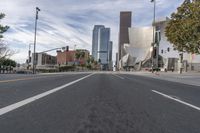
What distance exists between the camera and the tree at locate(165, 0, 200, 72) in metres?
41.6

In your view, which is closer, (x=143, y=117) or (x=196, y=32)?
(x=143, y=117)

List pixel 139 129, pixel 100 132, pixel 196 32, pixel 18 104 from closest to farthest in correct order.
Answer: pixel 100 132, pixel 139 129, pixel 18 104, pixel 196 32

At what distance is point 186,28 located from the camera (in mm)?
43062

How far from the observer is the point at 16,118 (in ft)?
22.9

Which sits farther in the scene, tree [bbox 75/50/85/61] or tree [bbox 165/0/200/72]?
tree [bbox 75/50/85/61]

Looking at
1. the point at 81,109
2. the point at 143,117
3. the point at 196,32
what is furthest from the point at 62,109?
the point at 196,32

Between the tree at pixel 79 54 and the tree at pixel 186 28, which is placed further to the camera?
the tree at pixel 79 54

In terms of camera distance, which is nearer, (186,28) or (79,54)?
(186,28)

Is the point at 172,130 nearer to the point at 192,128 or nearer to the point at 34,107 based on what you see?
the point at 192,128

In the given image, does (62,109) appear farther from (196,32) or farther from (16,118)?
(196,32)

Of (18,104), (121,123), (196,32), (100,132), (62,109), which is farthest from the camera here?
(196,32)

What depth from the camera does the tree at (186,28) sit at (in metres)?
41.6

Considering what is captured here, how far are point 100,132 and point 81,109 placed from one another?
9.62ft

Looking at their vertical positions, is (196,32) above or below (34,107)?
above
